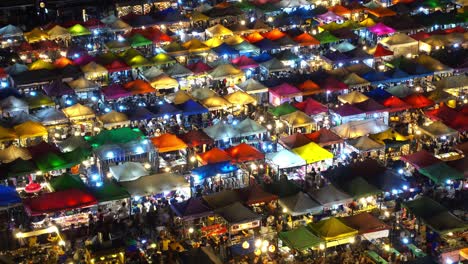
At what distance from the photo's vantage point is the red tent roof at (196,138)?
22359 millimetres

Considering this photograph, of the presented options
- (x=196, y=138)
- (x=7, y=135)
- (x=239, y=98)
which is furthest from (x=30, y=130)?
(x=239, y=98)

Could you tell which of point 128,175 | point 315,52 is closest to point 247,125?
point 128,175

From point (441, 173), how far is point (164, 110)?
8590mm

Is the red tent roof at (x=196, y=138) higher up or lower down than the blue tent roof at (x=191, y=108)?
higher up

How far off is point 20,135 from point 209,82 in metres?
7.63

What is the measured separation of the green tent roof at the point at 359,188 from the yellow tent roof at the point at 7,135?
9.48m

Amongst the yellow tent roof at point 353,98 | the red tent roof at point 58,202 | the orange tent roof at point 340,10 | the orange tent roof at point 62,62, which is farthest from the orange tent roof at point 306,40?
the red tent roof at point 58,202

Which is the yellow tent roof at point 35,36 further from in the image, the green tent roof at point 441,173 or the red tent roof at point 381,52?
the green tent roof at point 441,173

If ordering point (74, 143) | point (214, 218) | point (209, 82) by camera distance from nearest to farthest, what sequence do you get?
point (214, 218), point (74, 143), point (209, 82)

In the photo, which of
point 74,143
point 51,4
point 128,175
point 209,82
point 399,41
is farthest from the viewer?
point 51,4

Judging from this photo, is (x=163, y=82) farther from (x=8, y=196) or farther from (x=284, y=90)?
(x=8, y=196)

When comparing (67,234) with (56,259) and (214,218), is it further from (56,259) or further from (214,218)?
(214,218)

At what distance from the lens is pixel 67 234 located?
18.7 metres

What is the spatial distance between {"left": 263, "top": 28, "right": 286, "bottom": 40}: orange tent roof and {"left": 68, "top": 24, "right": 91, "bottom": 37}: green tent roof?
23.5 feet
